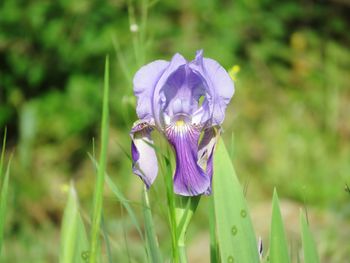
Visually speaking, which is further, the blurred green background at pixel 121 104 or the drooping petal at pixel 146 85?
the blurred green background at pixel 121 104

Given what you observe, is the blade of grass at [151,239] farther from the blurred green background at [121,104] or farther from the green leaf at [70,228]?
the blurred green background at [121,104]

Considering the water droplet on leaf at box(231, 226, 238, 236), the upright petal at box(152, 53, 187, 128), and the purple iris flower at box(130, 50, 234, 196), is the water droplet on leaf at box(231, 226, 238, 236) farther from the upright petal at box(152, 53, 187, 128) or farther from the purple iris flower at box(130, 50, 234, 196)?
the upright petal at box(152, 53, 187, 128)

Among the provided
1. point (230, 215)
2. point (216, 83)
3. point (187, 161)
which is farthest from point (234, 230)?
point (216, 83)

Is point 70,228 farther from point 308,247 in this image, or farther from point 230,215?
point 308,247

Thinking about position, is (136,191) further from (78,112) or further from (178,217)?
(178,217)

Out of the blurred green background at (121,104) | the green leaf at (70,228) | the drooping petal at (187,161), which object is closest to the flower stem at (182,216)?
the drooping petal at (187,161)

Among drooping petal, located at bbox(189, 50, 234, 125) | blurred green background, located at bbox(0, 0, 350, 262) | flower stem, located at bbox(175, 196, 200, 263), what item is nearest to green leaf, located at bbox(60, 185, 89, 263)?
flower stem, located at bbox(175, 196, 200, 263)

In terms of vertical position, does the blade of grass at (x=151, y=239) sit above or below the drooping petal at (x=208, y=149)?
below
